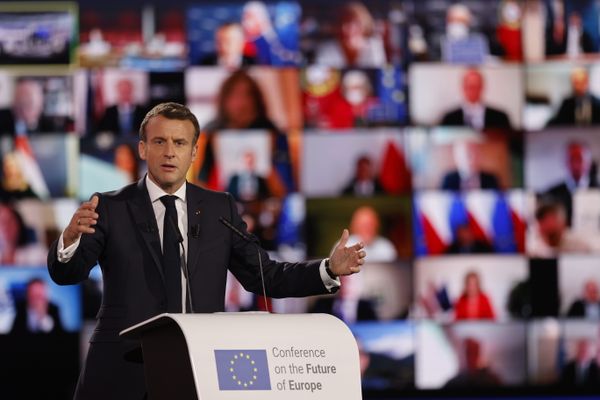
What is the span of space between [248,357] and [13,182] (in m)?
5.35

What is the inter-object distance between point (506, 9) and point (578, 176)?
1.20 meters

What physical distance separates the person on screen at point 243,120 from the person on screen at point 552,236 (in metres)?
1.64

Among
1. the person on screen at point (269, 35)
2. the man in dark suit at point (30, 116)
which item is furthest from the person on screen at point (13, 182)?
the person on screen at point (269, 35)

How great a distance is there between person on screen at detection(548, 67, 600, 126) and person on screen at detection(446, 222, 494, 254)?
3.02 ft

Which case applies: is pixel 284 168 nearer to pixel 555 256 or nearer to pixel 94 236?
pixel 555 256

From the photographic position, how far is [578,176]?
8.38 m

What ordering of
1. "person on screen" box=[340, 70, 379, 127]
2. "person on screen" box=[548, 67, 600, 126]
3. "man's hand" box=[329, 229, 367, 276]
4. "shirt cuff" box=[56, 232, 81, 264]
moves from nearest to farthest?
"shirt cuff" box=[56, 232, 81, 264], "man's hand" box=[329, 229, 367, 276], "person on screen" box=[340, 70, 379, 127], "person on screen" box=[548, 67, 600, 126]

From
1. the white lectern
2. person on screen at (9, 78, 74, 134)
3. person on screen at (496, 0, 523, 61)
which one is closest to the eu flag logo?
the white lectern

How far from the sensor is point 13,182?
822 centimetres

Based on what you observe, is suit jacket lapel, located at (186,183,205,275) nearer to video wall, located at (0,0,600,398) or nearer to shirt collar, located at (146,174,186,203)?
shirt collar, located at (146,174,186,203)

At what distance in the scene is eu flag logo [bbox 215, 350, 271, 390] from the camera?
10.2 feet

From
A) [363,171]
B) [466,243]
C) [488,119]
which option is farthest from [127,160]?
[488,119]

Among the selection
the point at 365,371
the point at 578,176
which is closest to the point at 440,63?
the point at 578,176

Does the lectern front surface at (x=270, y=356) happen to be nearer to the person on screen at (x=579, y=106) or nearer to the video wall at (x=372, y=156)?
the video wall at (x=372, y=156)
